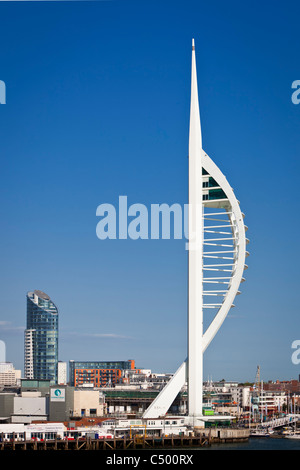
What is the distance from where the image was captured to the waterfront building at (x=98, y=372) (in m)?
124

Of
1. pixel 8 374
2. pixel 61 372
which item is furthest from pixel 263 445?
pixel 8 374

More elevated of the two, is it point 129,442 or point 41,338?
point 41,338

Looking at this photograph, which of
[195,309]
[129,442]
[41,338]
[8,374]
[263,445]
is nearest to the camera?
[129,442]

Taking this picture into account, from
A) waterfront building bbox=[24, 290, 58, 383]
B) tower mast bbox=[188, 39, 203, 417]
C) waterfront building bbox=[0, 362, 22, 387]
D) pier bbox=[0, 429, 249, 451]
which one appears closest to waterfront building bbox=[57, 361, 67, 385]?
waterfront building bbox=[24, 290, 58, 383]

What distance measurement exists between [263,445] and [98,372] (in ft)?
239

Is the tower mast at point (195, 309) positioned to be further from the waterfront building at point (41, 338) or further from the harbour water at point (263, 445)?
the waterfront building at point (41, 338)

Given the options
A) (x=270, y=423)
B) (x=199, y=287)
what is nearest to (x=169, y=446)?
(x=199, y=287)

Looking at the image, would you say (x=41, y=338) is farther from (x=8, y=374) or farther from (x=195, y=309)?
(x=195, y=309)

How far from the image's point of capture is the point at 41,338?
145 metres

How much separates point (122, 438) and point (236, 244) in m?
14.6

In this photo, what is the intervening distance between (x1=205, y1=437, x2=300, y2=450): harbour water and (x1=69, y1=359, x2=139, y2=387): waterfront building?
207ft

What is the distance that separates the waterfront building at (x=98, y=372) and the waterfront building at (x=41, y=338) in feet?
31.5

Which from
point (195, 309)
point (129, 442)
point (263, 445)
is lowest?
point (263, 445)
